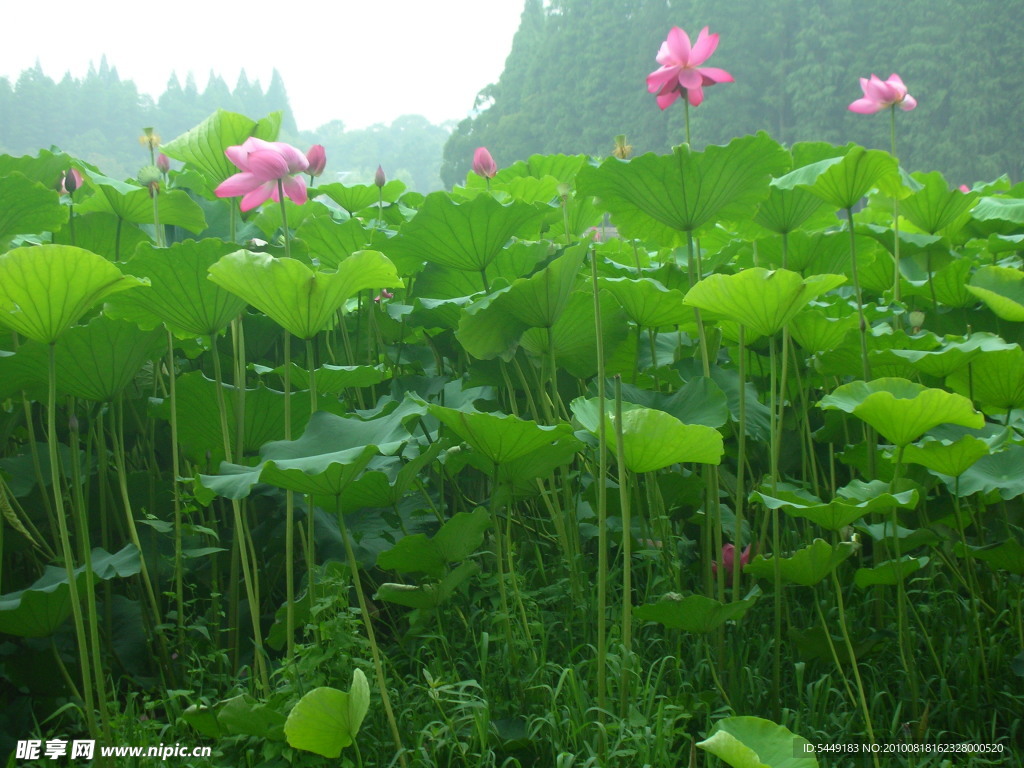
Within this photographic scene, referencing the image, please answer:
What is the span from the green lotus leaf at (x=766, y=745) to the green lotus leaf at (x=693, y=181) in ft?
2.46

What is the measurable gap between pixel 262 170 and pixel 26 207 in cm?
39

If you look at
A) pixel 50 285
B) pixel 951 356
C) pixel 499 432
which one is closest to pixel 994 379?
pixel 951 356

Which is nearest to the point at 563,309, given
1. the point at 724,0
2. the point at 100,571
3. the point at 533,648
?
the point at 533,648

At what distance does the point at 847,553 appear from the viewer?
1.10m

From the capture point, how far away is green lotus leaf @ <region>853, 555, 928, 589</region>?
45.5 inches

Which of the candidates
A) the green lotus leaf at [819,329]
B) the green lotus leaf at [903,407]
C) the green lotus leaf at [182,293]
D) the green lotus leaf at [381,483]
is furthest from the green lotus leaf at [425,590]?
the green lotus leaf at [819,329]

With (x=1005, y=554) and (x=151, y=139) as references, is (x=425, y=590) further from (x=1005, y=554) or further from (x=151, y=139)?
(x=151, y=139)

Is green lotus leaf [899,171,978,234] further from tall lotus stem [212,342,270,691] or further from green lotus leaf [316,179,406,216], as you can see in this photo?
tall lotus stem [212,342,270,691]

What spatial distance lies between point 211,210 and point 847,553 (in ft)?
4.67

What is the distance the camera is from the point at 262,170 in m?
1.17

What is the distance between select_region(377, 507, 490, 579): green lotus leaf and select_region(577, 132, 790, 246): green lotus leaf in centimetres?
56

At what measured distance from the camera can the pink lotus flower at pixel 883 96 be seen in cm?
173

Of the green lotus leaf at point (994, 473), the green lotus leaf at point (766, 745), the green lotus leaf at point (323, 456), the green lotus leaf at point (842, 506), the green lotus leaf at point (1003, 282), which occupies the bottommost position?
the green lotus leaf at point (766, 745)

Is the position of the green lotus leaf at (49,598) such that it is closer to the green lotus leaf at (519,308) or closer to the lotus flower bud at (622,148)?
the green lotus leaf at (519,308)
